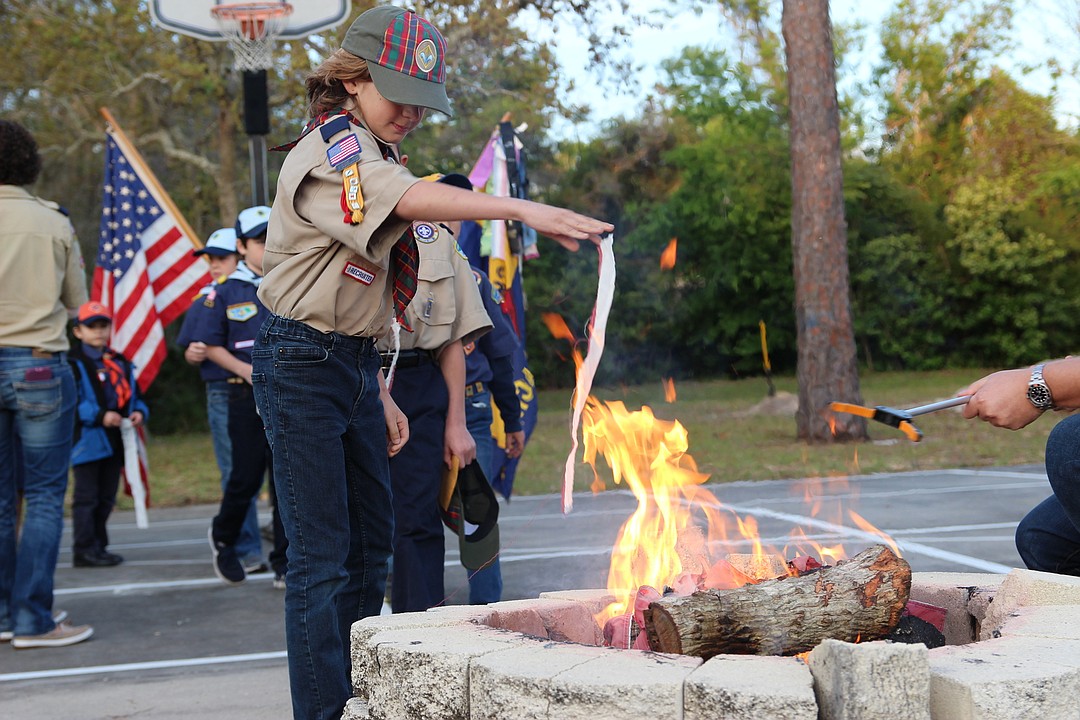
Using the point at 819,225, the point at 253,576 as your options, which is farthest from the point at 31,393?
the point at 819,225

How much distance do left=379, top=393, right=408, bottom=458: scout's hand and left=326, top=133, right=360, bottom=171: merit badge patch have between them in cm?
103

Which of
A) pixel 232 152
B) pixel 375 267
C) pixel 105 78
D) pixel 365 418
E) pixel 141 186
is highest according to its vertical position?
pixel 105 78

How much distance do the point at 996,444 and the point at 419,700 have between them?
11.0 meters

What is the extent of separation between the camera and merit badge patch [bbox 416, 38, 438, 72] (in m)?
3.22

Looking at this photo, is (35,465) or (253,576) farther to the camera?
(253,576)

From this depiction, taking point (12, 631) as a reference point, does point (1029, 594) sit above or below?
above

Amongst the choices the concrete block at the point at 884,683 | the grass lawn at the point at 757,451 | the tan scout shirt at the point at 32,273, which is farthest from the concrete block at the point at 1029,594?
the grass lawn at the point at 757,451

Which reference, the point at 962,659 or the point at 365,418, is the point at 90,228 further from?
the point at 962,659

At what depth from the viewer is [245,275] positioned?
270 inches

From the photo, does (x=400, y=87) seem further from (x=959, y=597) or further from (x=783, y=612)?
(x=959, y=597)

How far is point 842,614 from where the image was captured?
2.91 m

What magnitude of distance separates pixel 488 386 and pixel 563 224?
2961 mm

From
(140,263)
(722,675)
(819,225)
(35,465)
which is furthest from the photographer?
(819,225)

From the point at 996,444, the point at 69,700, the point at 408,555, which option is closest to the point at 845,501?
the point at 996,444
